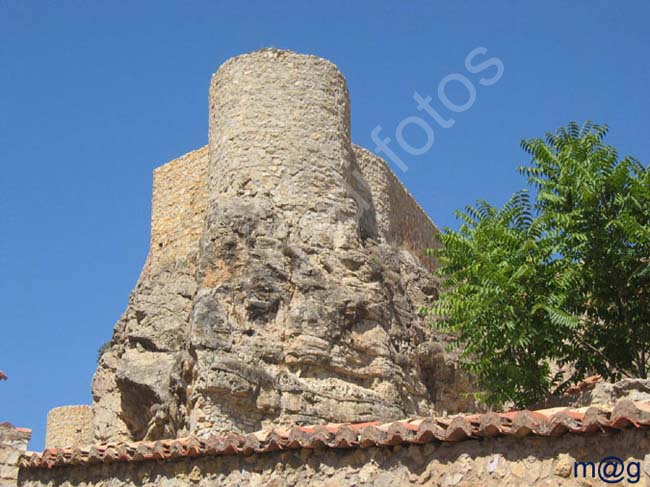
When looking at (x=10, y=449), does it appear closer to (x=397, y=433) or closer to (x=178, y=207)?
(x=397, y=433)

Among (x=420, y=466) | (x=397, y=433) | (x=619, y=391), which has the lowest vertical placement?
(x=420, y=466)

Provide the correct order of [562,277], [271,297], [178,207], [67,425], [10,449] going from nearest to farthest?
[10,449], [562,277], [271,297], [178,207], [67,425]

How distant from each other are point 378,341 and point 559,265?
4692mm

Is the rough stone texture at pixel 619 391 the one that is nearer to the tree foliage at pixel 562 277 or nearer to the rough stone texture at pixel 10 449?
the tree foliage at pixel 562 277

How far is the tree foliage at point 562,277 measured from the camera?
1290cm

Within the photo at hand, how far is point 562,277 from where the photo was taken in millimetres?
13008

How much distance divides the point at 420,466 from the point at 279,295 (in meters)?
8.65

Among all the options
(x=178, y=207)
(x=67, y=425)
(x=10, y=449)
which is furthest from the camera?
(x=67, y=425)

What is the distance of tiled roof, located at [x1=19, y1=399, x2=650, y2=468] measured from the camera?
7.39 meters

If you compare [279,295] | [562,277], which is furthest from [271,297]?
[562,277]

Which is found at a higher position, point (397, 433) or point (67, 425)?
point (67, 425)

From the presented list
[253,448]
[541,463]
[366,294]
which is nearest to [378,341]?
[366,294]

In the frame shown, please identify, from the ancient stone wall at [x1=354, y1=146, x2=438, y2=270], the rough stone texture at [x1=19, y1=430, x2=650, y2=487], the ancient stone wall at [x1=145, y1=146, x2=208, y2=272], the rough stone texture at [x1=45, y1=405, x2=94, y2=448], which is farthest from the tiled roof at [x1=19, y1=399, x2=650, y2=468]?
the rough stone texture at [x1=45, y1=405, x2=94, y2=448]

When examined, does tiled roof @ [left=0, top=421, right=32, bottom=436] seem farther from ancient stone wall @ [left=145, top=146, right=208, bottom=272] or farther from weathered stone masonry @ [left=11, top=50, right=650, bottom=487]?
ancient stone wall @ [left=145, top=146, right=208, bottom=272]
